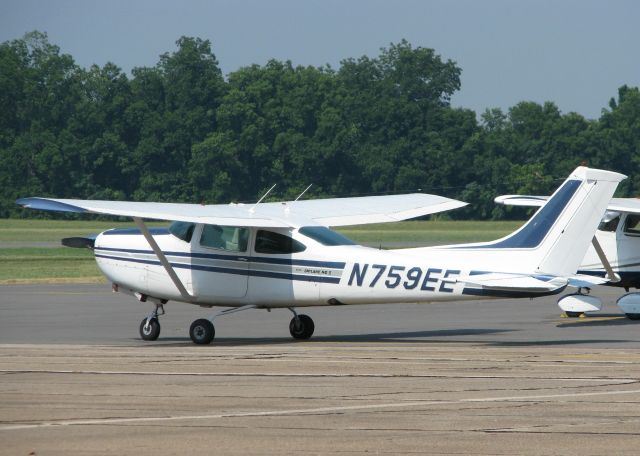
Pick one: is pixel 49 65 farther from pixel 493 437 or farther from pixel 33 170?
pixel 493 437

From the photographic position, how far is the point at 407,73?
403 feet

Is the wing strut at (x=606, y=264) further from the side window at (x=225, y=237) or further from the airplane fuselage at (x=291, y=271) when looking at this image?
the side window at (x=225, y=237)

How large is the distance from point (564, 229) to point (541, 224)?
0.32 metres

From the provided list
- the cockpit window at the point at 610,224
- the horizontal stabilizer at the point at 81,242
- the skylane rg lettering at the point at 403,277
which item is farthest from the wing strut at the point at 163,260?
the cockpit window at the point at 610,224

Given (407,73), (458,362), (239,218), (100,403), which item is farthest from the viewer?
(407,73)

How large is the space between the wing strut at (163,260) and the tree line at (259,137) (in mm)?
74128

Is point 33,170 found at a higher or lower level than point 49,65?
lower

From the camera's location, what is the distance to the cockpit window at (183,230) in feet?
60.5

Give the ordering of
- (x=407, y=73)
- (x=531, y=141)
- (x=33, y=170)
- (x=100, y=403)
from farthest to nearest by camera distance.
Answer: (x=407, y=73)
(x=531, y=141)
(x=33, y=170)
(x=100, y=403)

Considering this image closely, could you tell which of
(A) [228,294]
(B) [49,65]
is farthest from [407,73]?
(A) [228,294]

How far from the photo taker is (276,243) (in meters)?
18.0

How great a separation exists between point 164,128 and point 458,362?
92.9m

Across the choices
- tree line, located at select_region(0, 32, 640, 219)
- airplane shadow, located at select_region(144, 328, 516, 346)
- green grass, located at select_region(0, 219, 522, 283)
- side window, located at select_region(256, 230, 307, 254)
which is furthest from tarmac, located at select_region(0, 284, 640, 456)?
tree line, located at select_region(0, 32, 640, 219)

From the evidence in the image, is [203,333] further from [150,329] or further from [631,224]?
[631,224]
